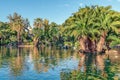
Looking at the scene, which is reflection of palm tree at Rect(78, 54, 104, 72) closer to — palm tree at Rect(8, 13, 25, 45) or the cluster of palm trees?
the cluster of palm trees

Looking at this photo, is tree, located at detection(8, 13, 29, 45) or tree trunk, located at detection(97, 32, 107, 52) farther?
tree, located at detection(8, 13, 29, 45)

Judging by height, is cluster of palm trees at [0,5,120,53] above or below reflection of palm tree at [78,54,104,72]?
above

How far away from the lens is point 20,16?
189 m

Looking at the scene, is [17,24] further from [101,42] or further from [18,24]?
[101,42]

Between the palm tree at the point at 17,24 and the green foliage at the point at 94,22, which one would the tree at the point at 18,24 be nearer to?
the palm tree at the point at 17,24

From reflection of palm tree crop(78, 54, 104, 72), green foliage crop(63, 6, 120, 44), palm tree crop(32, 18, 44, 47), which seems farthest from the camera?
palm tree crop(32, 18, 44, 47)

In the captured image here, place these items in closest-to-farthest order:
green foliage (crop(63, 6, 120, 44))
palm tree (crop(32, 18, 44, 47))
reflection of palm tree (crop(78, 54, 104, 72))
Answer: reflection of palm tree (crop(78, 54, 104, 72)), green foliage (crop(63, 6, 120, 44)), palm tree (crop(32, 18, 44, 47))

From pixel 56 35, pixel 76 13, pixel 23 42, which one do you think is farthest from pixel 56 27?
pixel 76 13

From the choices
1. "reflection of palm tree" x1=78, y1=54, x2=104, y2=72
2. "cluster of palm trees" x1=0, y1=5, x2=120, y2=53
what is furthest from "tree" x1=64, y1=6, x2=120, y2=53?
"reflection of palm tree" x1=78, y1=54, x2=104, y2=72

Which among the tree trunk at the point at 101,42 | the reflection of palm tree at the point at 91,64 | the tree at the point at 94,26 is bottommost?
the reflection of palm tree at the point at 91,64

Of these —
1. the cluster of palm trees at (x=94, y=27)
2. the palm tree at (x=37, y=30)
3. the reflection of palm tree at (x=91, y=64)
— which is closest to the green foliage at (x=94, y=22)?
the cluster of palm trees at (x=94, y=27)

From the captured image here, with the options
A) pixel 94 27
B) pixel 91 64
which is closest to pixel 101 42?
pixel 94 27

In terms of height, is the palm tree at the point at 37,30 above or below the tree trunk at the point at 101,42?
above

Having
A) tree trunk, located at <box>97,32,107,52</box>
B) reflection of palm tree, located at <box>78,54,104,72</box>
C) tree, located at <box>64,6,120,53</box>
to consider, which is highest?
tree, located at <box>64,6,120,53</box>
